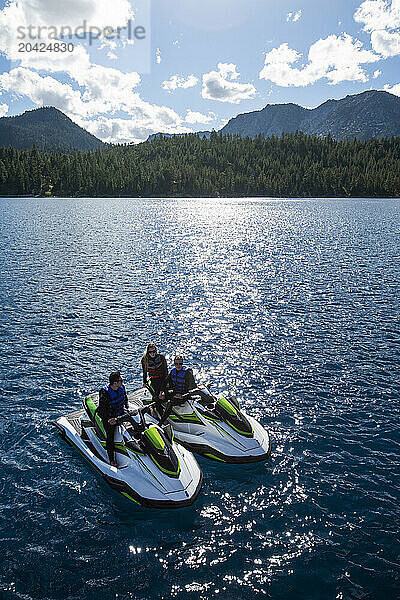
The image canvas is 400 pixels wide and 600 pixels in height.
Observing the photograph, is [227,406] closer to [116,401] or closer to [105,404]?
[116,401]

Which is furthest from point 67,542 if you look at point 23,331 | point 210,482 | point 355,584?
point 23,331

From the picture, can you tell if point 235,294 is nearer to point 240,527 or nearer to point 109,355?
point 109,355

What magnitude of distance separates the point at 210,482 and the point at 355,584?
16.2 feet

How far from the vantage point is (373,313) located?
30594mm

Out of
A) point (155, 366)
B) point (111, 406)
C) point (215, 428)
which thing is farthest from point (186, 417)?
point (111, 406)

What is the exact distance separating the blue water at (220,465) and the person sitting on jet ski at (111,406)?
50.5 inches

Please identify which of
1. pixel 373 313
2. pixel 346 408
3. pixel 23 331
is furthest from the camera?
pixel 373 313

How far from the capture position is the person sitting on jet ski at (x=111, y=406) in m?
13.2

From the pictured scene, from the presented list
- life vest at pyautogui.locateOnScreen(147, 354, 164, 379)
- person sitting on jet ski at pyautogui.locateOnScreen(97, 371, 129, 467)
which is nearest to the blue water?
person sitting on jet ski at pyautogui.locateOnScreen(97, 371, 129, 467)

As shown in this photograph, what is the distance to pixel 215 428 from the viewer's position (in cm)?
1455

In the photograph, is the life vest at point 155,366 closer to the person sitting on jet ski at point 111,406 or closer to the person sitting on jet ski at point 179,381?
the person sitting on jet ski at point 179,381

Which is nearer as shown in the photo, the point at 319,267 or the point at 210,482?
the point at 210,482

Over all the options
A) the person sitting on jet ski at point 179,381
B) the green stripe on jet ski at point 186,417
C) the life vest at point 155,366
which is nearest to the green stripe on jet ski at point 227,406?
the green stripe on jet ski at point 186,417

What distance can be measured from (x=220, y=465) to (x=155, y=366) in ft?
14.1
